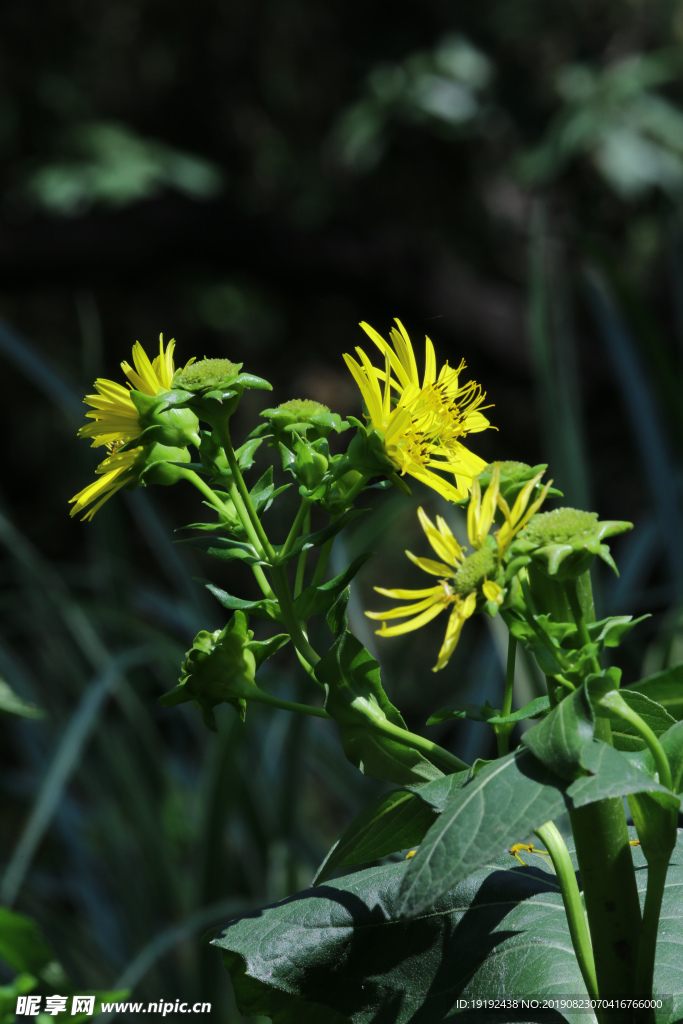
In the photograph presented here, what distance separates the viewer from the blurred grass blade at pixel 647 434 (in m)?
0.92

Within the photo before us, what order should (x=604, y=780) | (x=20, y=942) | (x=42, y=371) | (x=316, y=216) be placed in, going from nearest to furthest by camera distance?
(x=604, y=780)
(x=20, y=942)
(x=42, y=371)
(x=316, y=216)

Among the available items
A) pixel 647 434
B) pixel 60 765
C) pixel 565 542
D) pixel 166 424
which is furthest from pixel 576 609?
pixel 647 434

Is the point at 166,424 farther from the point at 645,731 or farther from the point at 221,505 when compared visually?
the point at 645,731

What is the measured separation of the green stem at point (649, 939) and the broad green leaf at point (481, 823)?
47 millimetres

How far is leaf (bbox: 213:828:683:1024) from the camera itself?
24 cm

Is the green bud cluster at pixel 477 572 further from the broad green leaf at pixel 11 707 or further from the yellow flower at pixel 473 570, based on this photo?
the broad green leaf at pixel 11 707

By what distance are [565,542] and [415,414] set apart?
68 mm

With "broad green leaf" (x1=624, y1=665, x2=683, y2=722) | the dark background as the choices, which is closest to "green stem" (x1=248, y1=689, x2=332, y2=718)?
"broad green leaf" (x1=624, y1=665, x2=683, y2=722)

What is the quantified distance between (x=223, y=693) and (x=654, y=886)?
12 cm

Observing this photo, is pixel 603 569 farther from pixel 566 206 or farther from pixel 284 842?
pixel 566 206

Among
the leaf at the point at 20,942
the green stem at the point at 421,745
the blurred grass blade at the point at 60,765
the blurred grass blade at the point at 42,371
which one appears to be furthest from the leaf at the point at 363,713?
the blurred grass blade at the point at 42,371

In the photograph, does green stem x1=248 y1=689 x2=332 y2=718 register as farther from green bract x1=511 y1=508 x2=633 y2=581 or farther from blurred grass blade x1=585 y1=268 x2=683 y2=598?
blurred grass blade x1=585 y1=268 x2=683 y2=598

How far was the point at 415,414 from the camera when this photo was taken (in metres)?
0.25

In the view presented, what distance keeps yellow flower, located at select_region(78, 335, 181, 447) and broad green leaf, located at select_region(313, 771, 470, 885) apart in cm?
13
